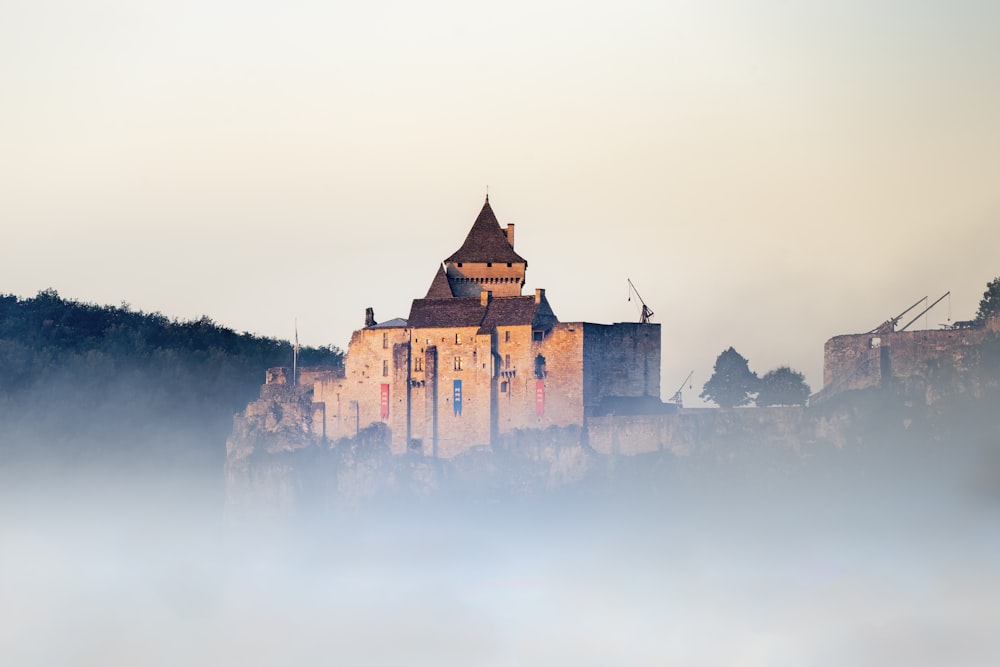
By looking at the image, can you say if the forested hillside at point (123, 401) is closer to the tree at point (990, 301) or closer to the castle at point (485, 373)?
the castle at point (485, 373)

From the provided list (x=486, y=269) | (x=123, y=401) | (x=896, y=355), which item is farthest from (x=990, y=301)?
(x=123, y=401)

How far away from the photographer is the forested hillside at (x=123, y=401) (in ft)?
440

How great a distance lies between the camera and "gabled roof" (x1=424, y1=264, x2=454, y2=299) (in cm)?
10775

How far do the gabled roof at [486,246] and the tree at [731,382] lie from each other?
1311 cm

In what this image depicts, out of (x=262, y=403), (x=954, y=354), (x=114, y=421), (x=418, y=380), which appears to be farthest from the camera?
(x=114, y=421)

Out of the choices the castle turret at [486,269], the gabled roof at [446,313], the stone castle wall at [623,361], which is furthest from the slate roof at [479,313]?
the castle turret at [486,269]

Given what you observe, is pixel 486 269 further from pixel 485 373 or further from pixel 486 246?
pixel 485 373

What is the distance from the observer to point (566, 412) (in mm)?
100312

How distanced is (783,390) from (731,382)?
294 cm

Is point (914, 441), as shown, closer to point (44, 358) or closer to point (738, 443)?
point (738, 443)

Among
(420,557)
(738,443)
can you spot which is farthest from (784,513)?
(420,557)

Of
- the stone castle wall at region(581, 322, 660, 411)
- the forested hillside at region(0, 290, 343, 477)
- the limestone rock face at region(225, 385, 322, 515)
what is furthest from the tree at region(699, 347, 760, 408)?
the forested hillside at region(0, 290, 343, 477)

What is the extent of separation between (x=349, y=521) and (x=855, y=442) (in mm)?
26612

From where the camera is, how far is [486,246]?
361 ft
